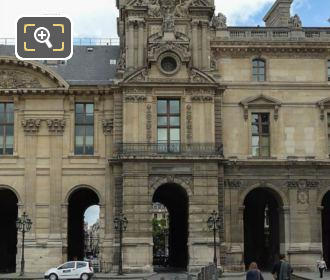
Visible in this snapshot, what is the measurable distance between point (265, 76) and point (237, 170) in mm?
7807

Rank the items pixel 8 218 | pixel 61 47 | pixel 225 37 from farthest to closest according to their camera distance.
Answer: pixel 8 218, pixel 225 37, pixel 61 47

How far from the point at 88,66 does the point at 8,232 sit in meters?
15.8

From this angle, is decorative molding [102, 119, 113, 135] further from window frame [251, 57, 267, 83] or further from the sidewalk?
window frame [251, 57, 267, 83]

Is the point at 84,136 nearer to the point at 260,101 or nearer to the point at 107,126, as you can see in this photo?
the point at 107,126

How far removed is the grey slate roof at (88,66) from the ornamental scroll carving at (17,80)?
2.69 metres

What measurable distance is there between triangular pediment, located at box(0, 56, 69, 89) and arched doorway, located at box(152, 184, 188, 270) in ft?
41.3

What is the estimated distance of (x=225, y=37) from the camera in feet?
184

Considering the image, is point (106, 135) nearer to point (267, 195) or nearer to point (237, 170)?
point (237, 170)

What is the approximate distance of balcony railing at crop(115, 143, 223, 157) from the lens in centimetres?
5212

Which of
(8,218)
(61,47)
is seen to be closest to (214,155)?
(8,218)

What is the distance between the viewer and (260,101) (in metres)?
55.5

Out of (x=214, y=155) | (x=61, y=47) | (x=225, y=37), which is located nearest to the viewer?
(x=61, y=47)

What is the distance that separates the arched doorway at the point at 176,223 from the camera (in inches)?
2395

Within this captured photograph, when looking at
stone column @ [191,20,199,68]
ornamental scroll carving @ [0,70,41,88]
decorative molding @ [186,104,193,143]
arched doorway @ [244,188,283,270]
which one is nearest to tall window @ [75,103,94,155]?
ornamental scroll carving @ [0,70,41,88]
